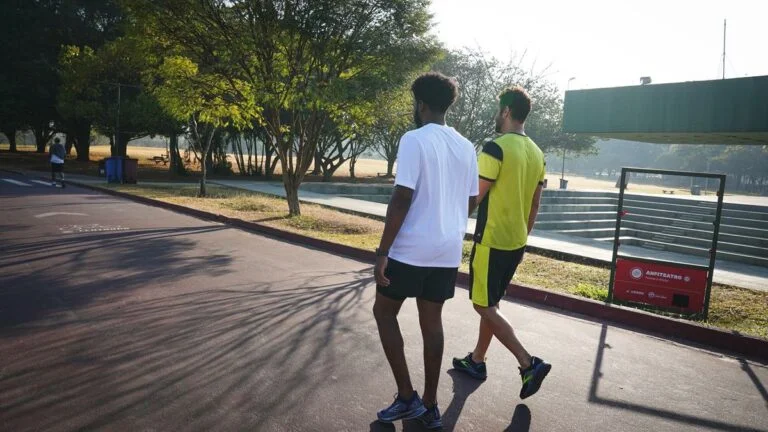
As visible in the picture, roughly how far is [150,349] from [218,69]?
930 centimetres

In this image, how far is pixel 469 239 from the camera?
9992 millimetres

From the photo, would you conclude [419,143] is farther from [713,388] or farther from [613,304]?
[613,304]

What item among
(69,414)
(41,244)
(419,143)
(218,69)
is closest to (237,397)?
(69,414)

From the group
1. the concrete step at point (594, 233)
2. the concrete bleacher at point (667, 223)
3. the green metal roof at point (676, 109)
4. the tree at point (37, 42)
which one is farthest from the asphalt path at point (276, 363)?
the tree at point (37, 42)

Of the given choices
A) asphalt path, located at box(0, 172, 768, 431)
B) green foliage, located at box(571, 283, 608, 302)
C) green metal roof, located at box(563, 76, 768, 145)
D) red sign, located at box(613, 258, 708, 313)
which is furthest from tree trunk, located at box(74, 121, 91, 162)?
red sign, located at box(613, 258, 708, 313)

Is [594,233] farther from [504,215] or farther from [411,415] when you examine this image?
[411,415]

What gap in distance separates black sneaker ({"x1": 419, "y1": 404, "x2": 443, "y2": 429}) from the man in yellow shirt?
26.2 inches

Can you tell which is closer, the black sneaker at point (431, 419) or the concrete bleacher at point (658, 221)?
the black sneaker at point (431, 419)

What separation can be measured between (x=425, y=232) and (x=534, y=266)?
5466 mm

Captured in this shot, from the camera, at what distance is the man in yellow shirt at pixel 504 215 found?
3348mm

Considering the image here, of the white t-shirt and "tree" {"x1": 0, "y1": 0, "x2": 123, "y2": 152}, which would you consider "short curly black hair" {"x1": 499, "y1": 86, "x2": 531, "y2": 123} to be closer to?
the white t-shirt

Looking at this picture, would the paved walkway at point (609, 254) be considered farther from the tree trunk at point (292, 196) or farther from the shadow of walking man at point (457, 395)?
the shadow of walking man at point (457, 395)

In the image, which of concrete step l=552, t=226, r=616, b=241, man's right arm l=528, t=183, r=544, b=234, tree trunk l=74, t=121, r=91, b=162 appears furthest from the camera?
tree trunk l=74, t=121, r=91, b=162

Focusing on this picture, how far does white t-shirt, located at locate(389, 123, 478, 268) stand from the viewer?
8.63ft
